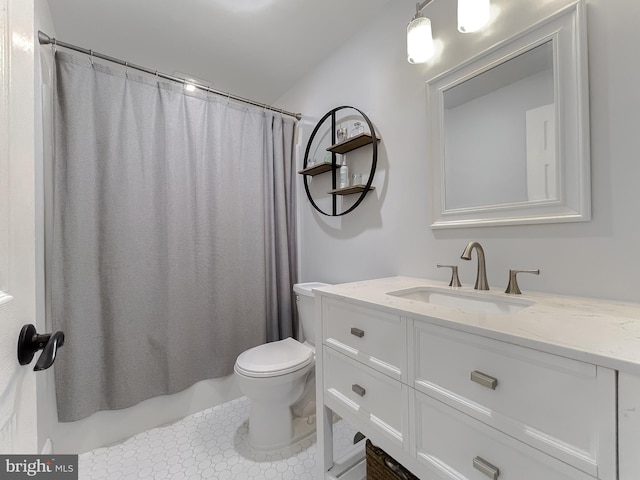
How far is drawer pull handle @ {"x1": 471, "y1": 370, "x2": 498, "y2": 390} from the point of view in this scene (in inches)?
24.2

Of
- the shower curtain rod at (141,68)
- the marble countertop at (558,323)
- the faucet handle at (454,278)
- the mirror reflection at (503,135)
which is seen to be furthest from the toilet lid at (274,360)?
the shower curtain rod at (141,68)

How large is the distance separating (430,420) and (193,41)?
7.65 feet

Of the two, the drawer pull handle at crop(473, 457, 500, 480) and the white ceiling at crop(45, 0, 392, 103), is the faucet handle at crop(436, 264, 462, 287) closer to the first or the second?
the drawer pull handle at crop(473, 457, 500, 480)

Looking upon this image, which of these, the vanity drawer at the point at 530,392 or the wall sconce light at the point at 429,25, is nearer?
the vanity drawer at the point at 530,392

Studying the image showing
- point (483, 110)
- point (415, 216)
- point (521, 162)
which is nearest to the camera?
point (521, 162)

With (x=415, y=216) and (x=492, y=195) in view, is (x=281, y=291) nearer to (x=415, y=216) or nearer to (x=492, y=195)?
(x=415, y=216)

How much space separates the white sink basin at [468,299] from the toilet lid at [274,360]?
28.1 inches

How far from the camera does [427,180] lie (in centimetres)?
130

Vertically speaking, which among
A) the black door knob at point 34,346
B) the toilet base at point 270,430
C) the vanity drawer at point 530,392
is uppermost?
the black door knob at point 34,346

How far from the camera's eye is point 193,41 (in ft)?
5.58

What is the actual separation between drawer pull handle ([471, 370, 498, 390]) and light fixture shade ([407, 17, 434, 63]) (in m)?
1.28

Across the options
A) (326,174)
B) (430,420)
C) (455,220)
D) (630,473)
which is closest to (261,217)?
(326,174)

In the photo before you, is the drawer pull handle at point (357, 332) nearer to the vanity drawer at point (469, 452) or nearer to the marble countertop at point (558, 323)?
the marble countertop at point (558, 323)

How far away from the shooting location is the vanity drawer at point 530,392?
0.48 meters
